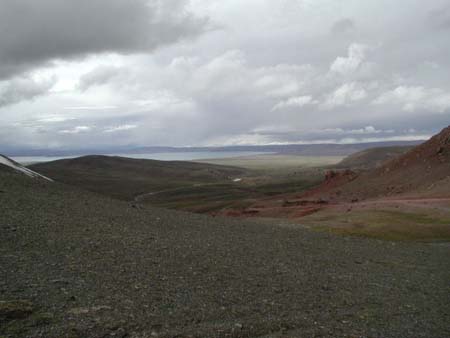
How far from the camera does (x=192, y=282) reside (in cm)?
1684

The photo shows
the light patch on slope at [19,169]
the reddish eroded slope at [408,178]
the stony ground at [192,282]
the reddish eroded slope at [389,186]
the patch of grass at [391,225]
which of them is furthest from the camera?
the reddish eroded slope at [408,178]

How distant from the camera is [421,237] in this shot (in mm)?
39344

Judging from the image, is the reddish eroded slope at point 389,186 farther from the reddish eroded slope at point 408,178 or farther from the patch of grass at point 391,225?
the patch of grass at point 391,225

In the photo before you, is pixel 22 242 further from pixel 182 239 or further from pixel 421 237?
pixel 421 237

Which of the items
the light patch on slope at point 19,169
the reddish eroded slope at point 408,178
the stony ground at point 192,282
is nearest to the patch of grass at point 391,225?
the stony ground at point 192,282

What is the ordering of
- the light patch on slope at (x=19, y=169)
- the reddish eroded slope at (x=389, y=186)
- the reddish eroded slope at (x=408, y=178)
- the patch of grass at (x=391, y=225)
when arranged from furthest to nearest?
1. the reddish eroded slope at (x=408, y=178)
2. the reddish eroded slope at (x=389, y=186)
3. the light patch on slope at (x=19, y=169)
4. the patch of grass at (x=391, y=225)

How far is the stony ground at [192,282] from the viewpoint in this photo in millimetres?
12141

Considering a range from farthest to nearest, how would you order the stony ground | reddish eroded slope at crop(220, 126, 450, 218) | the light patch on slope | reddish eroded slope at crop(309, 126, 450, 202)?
reddish eroded slope at crop(309, 126, 450, 202)
reddish eroded slope at crop(220, 126, 450, 218)
the light patch on slope
the stony ground

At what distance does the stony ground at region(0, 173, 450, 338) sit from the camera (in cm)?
1214

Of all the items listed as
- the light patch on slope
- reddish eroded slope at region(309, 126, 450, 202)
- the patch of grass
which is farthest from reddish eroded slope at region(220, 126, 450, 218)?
the light patch on slope

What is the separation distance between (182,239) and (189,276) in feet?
27.6

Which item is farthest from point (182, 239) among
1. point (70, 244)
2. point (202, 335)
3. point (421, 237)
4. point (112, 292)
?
point (421, 237)

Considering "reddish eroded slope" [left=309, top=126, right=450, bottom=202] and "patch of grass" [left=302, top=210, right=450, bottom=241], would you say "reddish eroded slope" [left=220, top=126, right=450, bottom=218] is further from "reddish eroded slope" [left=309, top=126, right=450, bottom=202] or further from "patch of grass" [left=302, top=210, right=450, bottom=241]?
"patch of grass" [left=302, top=210, right=450, bottom=241]

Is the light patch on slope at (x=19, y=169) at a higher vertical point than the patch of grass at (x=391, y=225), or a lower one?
higher
